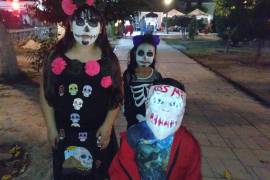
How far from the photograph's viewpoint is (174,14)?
54.8 metres

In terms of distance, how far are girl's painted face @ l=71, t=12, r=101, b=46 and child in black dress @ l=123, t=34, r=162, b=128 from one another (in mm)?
858

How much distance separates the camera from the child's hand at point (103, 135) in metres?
3.13

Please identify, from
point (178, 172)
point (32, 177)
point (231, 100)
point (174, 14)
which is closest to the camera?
point (178, 172)

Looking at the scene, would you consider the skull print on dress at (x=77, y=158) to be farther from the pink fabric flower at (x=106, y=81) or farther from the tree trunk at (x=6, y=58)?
the tree trunk at (x=6, y=58)

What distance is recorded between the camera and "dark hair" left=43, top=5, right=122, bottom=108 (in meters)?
3.09

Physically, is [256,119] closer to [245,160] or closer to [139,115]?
[245,160]

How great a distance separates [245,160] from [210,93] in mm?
5045

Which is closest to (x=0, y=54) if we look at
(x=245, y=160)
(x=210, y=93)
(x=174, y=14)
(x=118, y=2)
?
(x=118, y=2)

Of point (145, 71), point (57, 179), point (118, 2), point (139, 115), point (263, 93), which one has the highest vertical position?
point (118, 2)

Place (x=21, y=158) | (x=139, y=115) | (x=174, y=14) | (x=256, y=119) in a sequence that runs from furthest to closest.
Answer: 1. (x=174, y=14)
2. (x=256, y=119)
3. (x=21, y=158)
4. (x=139, y=115)

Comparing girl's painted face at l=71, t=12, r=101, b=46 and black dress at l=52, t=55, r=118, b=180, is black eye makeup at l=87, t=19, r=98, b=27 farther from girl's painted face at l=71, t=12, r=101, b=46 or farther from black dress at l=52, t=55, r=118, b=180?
black dress at l=52, t=55, r=118, b=180

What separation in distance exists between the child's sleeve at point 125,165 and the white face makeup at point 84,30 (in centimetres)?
99

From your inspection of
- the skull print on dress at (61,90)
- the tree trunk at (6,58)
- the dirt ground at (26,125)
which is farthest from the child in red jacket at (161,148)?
the tree trunk at (6,58)

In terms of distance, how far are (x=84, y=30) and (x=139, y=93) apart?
1.00 m
